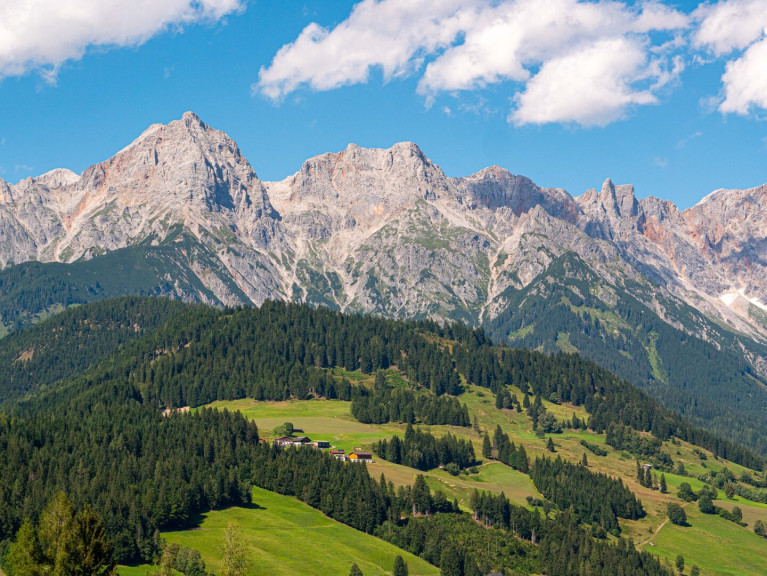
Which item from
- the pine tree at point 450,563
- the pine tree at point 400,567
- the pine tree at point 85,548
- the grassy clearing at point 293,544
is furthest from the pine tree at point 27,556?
the pine tree at point 450,563

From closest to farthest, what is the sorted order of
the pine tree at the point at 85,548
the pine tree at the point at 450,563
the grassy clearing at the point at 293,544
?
the pine tree at the point at 85,548 → the grassy clearing at the point at 293,544 → the pine tree at the point at 450,563

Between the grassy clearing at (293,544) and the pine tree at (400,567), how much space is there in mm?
1834

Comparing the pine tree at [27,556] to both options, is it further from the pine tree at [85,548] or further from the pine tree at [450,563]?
the pine tree at [450,563]

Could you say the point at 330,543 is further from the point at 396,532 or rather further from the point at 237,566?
the point at 237,566

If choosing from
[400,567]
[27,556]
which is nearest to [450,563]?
[400,567]

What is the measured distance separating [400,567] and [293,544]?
841 inches

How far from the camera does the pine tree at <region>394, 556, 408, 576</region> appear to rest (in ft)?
557

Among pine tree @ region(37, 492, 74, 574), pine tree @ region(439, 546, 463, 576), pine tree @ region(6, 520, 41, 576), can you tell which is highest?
pine tree @ region(37, 492, 74, 574)

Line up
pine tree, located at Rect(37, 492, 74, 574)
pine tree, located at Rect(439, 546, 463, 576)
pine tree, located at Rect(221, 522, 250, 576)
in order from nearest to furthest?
1. pine tree, located at Rect(37, 492, 74, 574)
2. pine tree, located at Rect(221, 522, 250, 576)
3. pine tree, located at Rect(439, 546, 463, 576)

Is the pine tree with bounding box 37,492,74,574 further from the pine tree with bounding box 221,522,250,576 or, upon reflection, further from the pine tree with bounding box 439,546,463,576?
the pine tree with bounding box 439,546,463,576

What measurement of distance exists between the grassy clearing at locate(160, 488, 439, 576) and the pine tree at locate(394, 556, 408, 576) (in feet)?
6.02

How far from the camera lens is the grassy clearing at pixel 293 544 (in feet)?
525

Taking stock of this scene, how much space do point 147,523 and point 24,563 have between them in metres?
60.5

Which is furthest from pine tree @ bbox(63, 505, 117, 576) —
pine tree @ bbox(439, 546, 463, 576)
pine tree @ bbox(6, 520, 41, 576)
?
pine tree @ bbox(439, 546, 463, 576)
